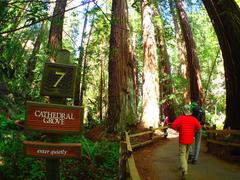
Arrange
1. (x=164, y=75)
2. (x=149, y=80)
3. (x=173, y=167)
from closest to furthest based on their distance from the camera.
A: (x=173, y=167)
(x=149, y=80)
(x=164, y=75)

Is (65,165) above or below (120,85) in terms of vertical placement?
below

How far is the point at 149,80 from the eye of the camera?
1944 cm

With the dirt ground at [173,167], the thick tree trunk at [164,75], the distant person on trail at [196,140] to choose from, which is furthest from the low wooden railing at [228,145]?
the thick tree trunk at [164,75]

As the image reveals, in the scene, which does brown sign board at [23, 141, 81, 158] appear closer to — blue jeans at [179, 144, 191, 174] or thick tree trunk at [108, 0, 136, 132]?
blue jeans at [179, 144, 191, 174]

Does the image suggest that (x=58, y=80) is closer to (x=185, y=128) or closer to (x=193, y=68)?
(x=185, y=128)

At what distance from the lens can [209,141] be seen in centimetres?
1459

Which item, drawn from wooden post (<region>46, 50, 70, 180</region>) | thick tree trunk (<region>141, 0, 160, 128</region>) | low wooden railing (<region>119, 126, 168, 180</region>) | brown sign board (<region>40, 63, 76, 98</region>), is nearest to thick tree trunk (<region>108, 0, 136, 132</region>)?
low wooden railing (<region>119, 126, 168, 180</region>)

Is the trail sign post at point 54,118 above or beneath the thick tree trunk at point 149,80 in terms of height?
beneath

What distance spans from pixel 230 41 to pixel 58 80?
25.7 ft

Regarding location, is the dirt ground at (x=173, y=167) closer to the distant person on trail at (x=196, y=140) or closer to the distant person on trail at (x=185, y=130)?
the distant person on trail at (x=196, y=140)

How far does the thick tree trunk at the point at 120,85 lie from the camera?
1552 cm

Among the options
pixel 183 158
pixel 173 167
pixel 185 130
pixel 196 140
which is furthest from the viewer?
pixel 196 140

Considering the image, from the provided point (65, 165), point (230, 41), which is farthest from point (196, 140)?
point (65, 165)

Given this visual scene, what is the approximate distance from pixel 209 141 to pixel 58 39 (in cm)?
754
